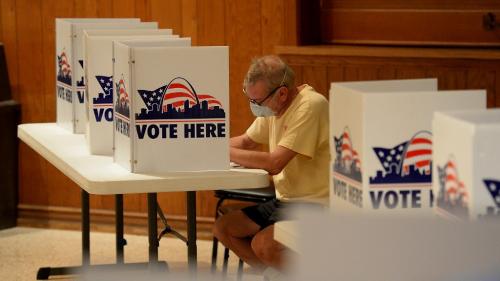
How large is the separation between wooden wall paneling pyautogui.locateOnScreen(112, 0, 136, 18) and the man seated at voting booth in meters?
2.05

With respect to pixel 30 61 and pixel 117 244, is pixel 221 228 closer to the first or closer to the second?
pixel 117 244

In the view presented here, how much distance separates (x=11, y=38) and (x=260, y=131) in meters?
2.63

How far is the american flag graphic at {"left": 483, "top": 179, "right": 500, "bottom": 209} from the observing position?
1.96 metres

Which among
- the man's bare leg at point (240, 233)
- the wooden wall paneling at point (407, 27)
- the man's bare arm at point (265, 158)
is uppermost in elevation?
the wooden wall paneling at point (407, 27)

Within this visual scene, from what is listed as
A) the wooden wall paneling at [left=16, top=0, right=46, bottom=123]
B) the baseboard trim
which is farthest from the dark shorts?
the wooden wall paneling at [left=16, top=0, right=46, bottom=123]

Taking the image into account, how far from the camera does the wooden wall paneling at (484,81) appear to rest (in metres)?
4.96

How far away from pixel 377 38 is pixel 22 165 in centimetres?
251

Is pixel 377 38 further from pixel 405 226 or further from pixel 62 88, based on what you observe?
pixel 405 226

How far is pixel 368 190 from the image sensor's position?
8.09 feet

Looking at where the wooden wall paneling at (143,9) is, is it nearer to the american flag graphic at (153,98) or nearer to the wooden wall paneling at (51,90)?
the wooden wall paneling at (51,90)

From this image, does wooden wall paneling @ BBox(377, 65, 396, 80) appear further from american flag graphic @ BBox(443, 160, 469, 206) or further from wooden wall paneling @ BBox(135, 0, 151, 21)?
american flag graphic @ BBox(443, 160, 469, 206)

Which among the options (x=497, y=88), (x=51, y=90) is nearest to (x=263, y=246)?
(x=497, y=88)

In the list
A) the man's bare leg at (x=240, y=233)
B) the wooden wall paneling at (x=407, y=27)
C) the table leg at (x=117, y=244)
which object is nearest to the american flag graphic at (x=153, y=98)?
the table leg at (x=117, y=244)

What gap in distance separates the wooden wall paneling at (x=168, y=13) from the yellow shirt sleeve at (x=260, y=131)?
175 centimetres
